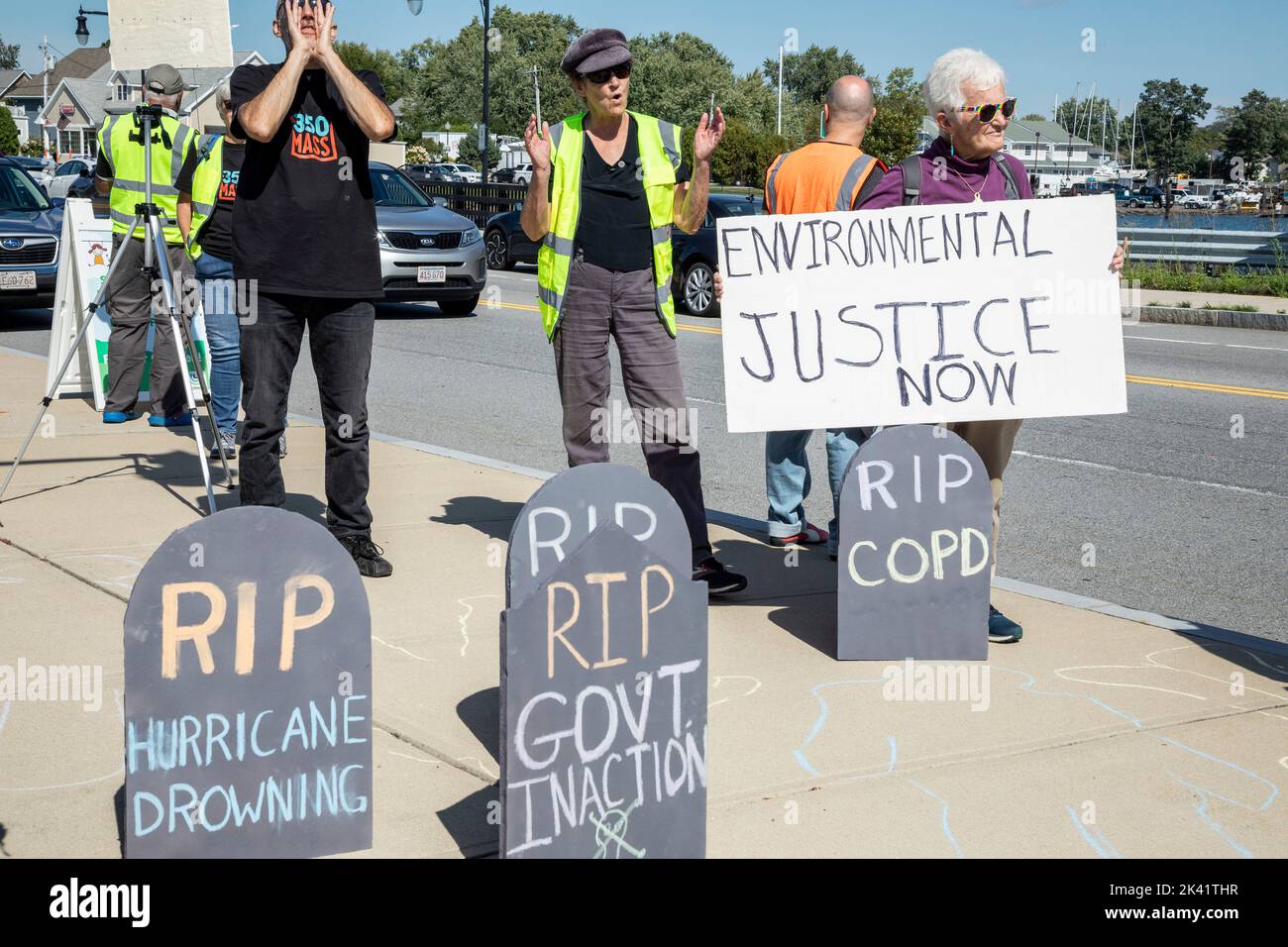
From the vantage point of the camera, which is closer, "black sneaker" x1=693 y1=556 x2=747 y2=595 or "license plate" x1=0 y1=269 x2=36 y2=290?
"black sneaker" x1=693 y1=556 x2=747 y2=595

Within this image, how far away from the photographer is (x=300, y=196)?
5.51m

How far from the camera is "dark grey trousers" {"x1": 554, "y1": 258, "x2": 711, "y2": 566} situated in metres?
5.53

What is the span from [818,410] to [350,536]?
6.27 feet

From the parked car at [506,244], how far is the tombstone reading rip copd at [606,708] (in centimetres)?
2243

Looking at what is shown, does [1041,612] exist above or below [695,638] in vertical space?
below

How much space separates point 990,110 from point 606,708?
267 cm

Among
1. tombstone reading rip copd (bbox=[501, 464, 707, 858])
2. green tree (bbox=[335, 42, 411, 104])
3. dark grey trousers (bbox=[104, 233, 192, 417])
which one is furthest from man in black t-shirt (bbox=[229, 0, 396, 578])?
green tree (bbox=[335, 42, 411, 104])

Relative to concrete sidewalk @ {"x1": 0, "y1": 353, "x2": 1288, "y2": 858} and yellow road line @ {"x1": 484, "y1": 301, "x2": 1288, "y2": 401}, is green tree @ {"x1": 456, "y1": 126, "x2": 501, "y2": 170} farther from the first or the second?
concrete sidewalk @ {"x1": 0, "y1": 353, "x2": 1288, "y2": 858}

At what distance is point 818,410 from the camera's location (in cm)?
507

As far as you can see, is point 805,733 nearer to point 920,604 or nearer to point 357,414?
point 920,604

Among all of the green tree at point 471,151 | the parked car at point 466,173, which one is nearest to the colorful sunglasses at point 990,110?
the parked car at point 466,173

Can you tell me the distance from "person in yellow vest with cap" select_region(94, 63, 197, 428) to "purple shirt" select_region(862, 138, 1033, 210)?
4.55 meters

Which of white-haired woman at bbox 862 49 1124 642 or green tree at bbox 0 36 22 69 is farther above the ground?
green tree at bbox 0 36 22 69
